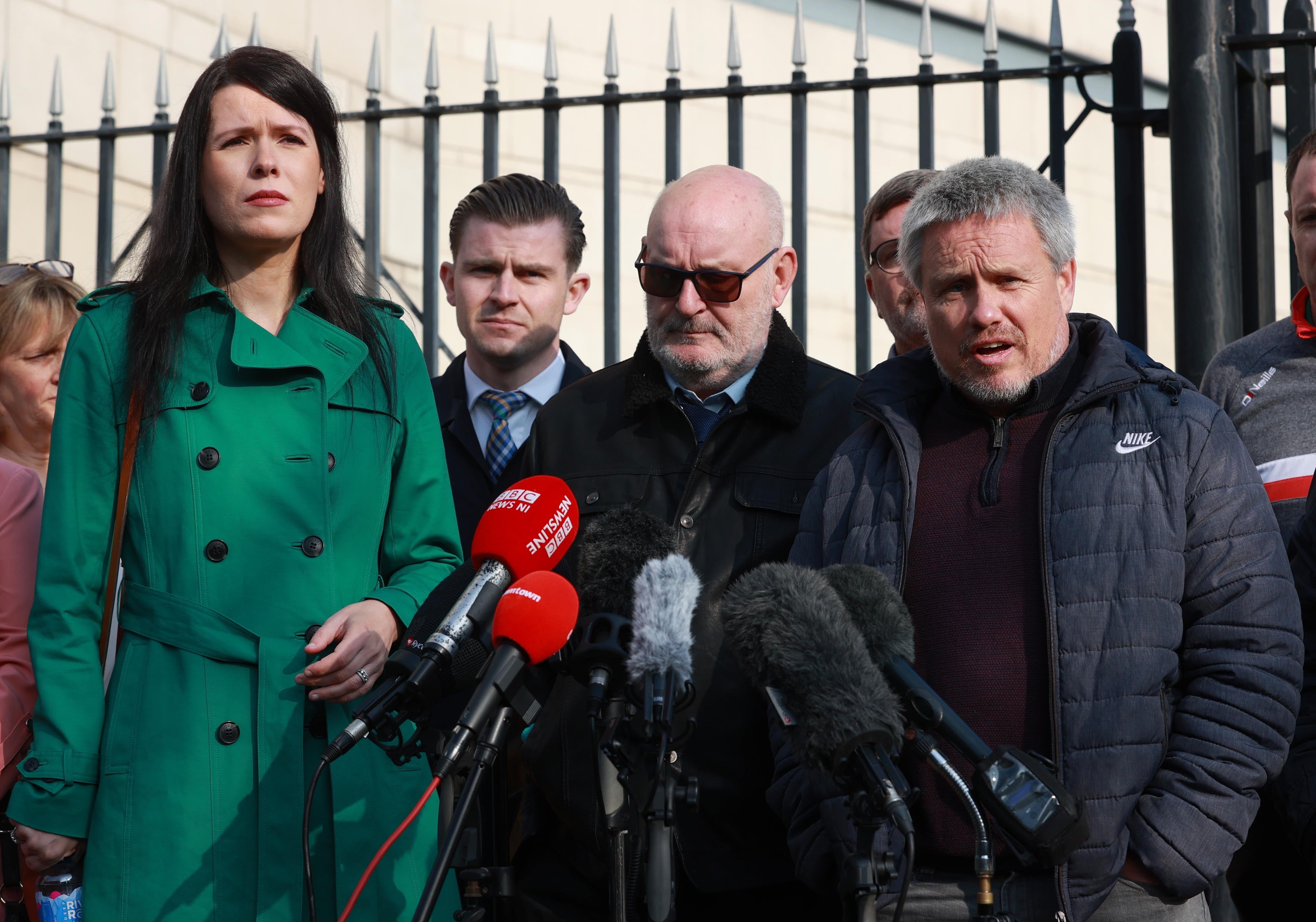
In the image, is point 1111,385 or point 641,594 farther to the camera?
point 1111,385

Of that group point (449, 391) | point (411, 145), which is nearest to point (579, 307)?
point (411, 145)

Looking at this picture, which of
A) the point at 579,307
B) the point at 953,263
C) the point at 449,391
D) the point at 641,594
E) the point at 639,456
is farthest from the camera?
the point at 579,307

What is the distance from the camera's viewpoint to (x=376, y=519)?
3.08m

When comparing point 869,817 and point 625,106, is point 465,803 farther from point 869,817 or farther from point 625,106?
point 625,106

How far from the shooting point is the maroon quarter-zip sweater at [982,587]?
2758 mm

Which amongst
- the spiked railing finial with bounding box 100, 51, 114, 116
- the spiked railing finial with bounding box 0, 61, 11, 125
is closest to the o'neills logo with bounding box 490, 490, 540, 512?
the spiked railing finial with bounding box 100, 51, 114, 116

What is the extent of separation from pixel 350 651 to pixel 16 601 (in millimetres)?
1149

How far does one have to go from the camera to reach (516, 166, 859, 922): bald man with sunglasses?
3.15 m

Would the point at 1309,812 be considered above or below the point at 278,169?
below

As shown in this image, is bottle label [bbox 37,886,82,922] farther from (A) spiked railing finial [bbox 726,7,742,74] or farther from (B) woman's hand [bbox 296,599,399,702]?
(A) spiked railing finial [bbox 726,7,742,74]

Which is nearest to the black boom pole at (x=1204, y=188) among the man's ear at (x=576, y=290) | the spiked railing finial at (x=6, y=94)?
the man's ear at (x=576, y=290)

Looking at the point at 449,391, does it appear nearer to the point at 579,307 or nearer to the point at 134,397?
the point at 134,397

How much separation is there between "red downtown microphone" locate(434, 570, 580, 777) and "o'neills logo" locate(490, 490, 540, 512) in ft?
0.59

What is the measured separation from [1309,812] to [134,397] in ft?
8.43
